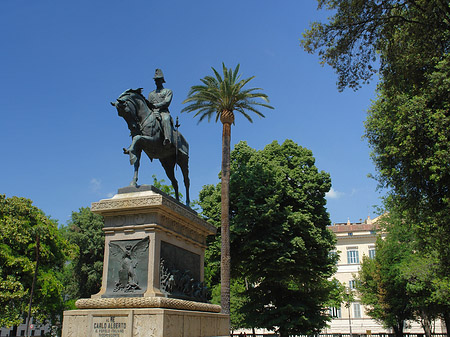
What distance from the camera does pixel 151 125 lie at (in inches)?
405

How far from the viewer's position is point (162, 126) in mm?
10555

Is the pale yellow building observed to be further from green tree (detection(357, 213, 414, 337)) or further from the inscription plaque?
the inscription plaque

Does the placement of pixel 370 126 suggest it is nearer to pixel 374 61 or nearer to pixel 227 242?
pixel 374 61

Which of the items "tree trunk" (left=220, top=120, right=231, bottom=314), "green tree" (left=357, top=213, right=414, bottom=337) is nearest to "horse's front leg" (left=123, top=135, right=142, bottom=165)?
"tree trunk" (left=220, top=120, right=231, bottom=314)

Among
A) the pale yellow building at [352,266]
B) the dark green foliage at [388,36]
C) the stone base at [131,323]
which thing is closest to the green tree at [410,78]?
the dark green foliage at [388,36]

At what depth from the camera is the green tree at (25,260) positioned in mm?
30281

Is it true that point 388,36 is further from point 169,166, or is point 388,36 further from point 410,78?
point 169,166

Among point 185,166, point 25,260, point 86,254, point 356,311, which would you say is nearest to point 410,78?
point 185,166

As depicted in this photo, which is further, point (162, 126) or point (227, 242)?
point (227, 242)

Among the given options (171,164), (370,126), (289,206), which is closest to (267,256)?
(289,206)

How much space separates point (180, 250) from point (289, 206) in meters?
18.3

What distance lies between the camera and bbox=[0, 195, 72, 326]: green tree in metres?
30.3

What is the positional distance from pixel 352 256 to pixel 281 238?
46.5 meters

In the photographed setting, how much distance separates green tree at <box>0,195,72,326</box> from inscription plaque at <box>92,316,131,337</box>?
24791 millimetres
